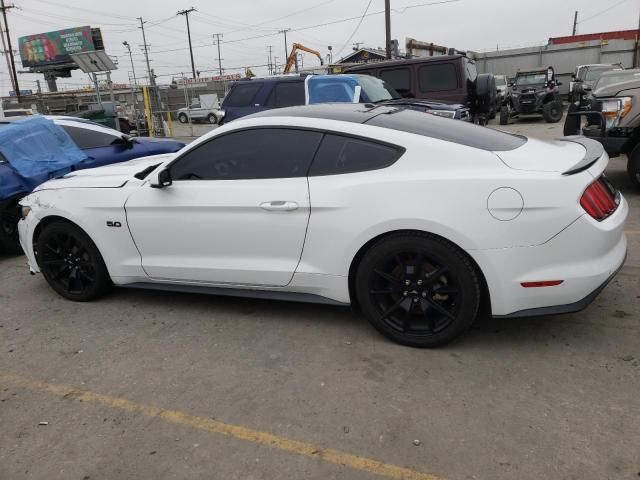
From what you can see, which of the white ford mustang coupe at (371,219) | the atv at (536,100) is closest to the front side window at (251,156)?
the white ford mustang coupe at (371,219)

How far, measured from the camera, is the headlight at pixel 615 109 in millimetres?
6367

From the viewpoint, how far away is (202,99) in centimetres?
2098

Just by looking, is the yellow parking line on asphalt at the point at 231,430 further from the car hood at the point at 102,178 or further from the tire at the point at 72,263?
the car hood at the point at 102,178

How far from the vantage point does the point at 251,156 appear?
3.59 m

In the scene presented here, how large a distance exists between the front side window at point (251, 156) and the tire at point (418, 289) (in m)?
0.81

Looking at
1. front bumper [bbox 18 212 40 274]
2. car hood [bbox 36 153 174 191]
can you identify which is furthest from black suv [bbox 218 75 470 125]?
front bumper [bbox 18 212 40 274]

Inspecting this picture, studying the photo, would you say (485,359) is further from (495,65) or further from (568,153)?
(495,65)

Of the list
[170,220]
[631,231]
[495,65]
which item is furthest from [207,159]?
[495,65]

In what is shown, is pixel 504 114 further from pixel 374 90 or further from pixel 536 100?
pixel 374 90

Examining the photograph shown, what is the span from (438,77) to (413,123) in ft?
27.9

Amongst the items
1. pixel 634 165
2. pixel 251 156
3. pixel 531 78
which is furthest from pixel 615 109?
pixel 531 78

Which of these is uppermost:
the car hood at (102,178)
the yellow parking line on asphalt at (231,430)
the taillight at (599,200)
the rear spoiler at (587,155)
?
the rear spoiler at (587,155)

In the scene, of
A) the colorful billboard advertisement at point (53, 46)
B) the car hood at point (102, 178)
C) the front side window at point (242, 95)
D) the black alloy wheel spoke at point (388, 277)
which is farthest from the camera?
the colorful billboard advertisement at point (53, 46)

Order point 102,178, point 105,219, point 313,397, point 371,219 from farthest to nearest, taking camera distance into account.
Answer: point 102,178, point 105,219, point 371,219, point 313,397
